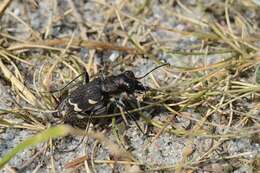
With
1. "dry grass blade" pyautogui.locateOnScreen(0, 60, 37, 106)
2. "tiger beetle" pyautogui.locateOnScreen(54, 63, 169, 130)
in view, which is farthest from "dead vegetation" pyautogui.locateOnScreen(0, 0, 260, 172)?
"tiger beetle" pyautogui.locateOnScreen(54, 63, 169, 130)

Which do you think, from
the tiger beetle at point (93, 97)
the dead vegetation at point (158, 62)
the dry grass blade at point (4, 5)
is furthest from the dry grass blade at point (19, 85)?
the dry grass blade at point (4, 5)

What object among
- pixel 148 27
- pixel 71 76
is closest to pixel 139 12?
pixel 148 27

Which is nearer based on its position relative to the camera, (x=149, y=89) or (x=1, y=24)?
(x=149, y=89)

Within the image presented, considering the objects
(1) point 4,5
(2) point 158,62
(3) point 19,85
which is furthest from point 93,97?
(1) point 4,5

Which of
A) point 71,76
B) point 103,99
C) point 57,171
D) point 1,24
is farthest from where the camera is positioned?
point 1,24

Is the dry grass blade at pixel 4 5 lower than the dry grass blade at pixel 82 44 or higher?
higher

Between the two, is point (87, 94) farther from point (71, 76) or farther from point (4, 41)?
point (4, 41)

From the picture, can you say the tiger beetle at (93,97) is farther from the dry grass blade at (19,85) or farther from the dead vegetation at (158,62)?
the dry grass blade at (19,85)
